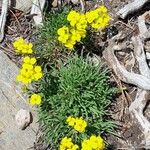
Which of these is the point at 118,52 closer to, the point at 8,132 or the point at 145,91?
the point at 145,91

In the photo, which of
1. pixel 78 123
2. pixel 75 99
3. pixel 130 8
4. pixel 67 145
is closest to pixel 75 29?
pixel 75 99

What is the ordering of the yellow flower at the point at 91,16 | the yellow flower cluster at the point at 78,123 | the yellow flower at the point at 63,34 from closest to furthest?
the yellow flower cluster at the point at 78,123 < the yellow flower at the point at 63,34 < the yellow flower at the point at 91,16

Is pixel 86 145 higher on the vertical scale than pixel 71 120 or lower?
lower

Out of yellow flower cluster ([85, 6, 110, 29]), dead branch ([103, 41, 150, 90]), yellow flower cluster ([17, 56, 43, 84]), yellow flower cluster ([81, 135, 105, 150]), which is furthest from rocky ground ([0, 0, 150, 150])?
yellow flower cluster ([17, 56, 43, 84])

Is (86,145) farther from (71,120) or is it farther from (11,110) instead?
(11,110)

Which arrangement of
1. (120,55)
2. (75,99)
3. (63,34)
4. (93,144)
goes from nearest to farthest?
(93,144), (63,34), (75,99), (120,55)

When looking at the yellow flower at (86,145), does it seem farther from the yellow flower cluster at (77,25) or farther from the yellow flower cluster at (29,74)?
the yellow flower cluster at (77,25)

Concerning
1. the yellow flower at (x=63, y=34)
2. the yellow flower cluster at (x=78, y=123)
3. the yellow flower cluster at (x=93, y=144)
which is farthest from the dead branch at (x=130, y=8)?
the yellow flower cluster at (x=93, y=144)
